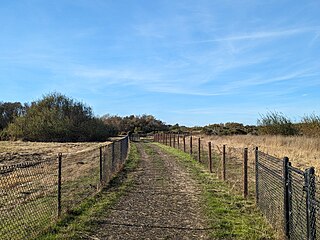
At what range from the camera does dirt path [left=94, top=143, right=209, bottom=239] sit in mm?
6715

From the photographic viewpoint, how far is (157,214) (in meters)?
8.16

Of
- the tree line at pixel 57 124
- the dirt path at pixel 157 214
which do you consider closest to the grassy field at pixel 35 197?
the dirt path at pixel 157 214

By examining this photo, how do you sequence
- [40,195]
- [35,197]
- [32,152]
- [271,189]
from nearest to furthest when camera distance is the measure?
[271,189]
[35,197]
[40,195]
[32,152]

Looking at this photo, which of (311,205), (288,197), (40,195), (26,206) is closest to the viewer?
(311,205)

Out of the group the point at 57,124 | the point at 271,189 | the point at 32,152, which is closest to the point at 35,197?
the point at 271,189

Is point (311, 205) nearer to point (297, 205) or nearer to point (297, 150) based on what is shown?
point (297, 205)

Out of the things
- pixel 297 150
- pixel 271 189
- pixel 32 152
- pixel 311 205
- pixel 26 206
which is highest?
pixel 297 150

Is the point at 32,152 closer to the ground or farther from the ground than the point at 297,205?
closer to the ground

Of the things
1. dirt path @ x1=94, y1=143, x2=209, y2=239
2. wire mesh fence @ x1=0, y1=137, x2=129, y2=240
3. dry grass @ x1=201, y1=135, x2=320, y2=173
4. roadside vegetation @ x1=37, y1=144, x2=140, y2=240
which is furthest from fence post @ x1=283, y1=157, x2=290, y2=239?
dry grass @ x1=201, y1=135, x2=320, y2=173

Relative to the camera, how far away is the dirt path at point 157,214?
6715mm

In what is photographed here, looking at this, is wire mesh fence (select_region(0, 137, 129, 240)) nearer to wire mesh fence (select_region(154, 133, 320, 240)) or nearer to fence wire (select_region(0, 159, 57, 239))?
fence wire (select_region(0, 159, 57, 239))

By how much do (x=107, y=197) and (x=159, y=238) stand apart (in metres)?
3.71

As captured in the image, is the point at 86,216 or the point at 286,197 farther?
the point at 86,216

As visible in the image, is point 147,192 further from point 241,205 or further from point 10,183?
point 10,183
